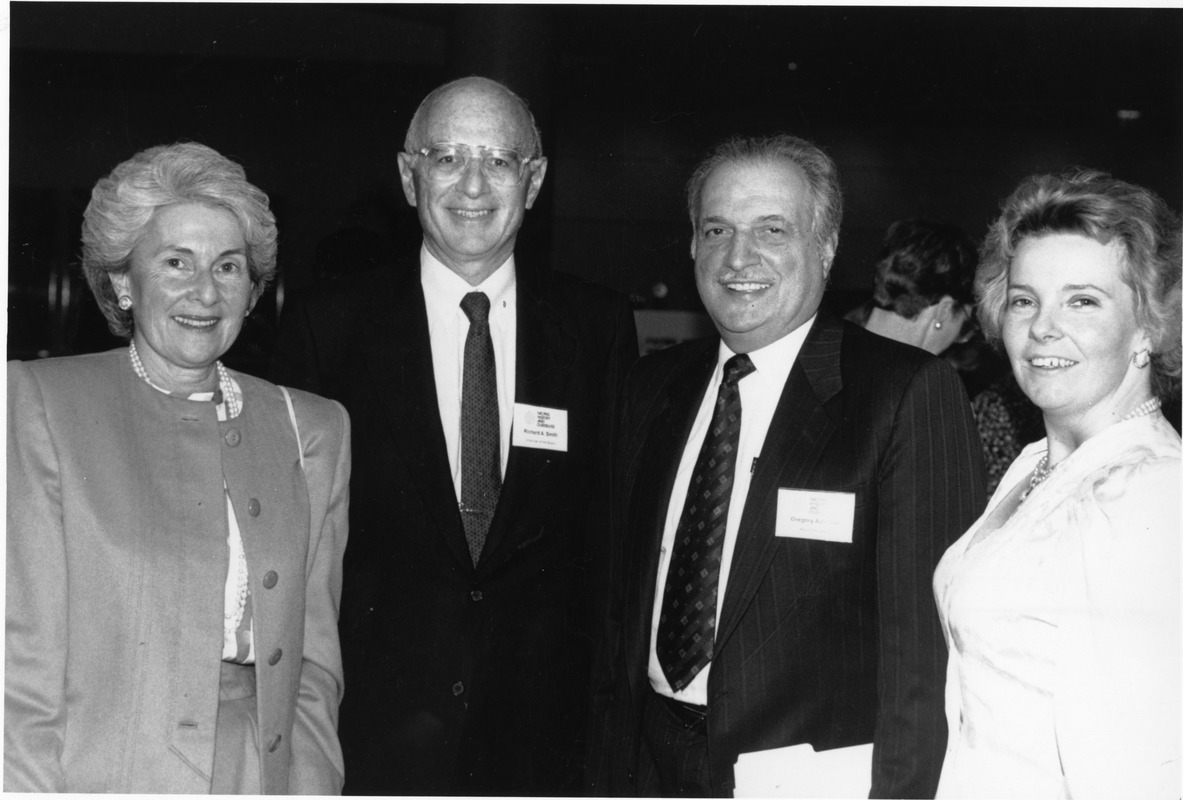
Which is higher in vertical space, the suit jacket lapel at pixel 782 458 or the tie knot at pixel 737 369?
the tie knot at pixel 737 369

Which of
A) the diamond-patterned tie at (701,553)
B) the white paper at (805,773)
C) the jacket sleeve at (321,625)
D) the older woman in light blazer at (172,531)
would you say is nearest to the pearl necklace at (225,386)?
the older woman in light blazer at (172,531)

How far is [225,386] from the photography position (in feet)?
8.02

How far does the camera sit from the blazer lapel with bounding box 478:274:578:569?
2.77 m

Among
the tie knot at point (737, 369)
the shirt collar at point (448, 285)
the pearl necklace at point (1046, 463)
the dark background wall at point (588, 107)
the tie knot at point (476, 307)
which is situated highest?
the dark background wall at point (588, 107)

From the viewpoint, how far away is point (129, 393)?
2.31 m

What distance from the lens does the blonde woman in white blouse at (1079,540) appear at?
1.98m

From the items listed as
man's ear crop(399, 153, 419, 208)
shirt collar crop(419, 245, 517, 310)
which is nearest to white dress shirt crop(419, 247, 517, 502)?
shirt collar crop(419, 245, 517, 310)

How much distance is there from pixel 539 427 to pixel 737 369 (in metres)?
0.55

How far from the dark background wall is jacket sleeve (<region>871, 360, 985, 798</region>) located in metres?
1.42

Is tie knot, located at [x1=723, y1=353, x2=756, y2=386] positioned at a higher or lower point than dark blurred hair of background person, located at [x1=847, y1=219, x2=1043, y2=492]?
lower

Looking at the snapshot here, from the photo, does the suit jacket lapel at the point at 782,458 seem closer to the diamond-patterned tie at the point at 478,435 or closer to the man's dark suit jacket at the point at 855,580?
the man's dark suit jacket at the point at 855,580

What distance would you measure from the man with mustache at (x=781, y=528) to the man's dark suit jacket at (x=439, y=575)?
22 centimetres

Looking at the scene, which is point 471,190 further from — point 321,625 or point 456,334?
point 321,625

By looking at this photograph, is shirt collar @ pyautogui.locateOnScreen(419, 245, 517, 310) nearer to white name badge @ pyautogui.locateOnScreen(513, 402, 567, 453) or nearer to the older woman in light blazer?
white name badge @ pyautogui.locateOnScreen(513, 402, 567, 453)
